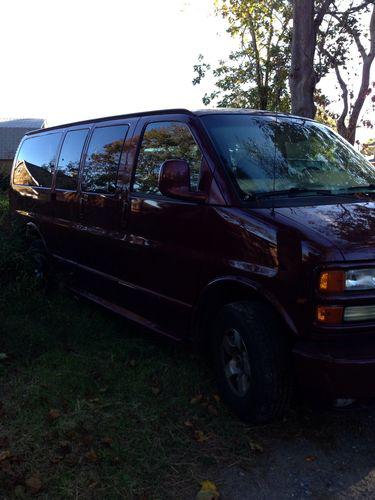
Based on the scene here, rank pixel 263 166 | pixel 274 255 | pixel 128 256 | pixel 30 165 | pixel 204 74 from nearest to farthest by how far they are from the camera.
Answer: pixel 274 255
pixel 263 166
pixel 128 256
pixel 30 165
pixel 204 74

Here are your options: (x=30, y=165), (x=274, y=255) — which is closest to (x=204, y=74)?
(x=30, y=165)

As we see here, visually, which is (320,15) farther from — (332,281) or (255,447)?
(255,447)

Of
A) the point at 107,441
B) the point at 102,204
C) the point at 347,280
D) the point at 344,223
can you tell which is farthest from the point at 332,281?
the point at 102,204

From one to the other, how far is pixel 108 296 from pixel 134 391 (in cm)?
126

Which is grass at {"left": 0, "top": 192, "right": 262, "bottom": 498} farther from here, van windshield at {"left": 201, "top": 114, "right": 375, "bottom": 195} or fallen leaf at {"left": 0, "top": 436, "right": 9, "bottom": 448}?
van windshield at {"left": 201, "top": 114, "right": 375, "bottom": 195}

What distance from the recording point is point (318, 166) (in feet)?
13.0

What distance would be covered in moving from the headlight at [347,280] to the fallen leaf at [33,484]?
5.84 ft

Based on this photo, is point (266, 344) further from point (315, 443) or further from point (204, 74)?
point (204, 74)

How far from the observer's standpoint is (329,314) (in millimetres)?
2943

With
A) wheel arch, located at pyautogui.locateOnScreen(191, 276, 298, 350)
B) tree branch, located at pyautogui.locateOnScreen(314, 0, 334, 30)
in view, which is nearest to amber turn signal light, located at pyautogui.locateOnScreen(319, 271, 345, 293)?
wheel arch, located at pyautogui.locateOnScreen(191, 276, 298, 350)

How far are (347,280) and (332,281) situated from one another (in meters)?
0.08

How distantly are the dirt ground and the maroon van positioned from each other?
0.24 m

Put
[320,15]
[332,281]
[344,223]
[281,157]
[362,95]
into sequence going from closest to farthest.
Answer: [332,281], [344,223], [281,157], [320,15], [362,95]

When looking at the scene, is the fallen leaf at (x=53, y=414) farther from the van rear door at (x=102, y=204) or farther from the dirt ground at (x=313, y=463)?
the van rear door at (x=102, y=204)
